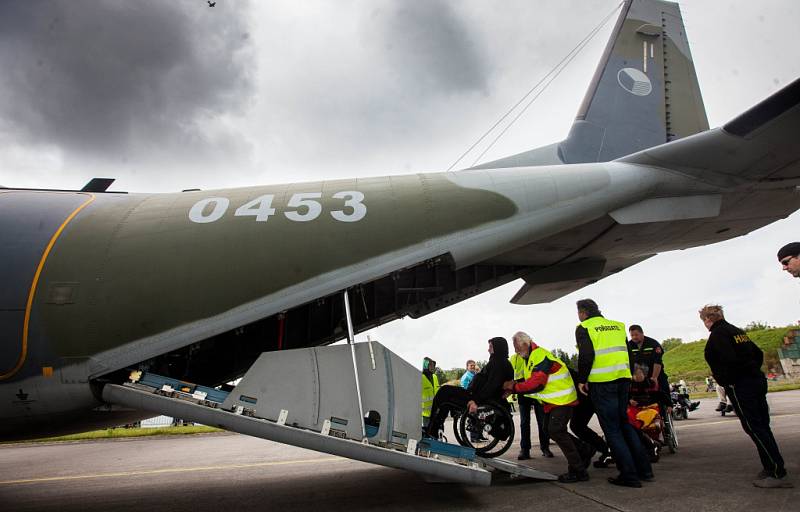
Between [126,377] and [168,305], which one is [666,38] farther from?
[126,377]

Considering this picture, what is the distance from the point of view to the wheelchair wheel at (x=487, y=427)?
562cm

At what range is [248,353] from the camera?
249 inches

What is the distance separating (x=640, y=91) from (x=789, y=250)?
209 inches

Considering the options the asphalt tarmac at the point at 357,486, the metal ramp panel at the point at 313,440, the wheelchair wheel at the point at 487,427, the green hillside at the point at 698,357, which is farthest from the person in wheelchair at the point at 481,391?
the green hillside at the point at 698,357

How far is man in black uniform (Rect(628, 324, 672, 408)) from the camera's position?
21.3 feet

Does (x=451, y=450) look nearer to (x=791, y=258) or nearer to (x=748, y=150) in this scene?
(x=791, y=258)

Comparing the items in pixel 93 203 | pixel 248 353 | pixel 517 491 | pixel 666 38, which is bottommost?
pixel 517 491

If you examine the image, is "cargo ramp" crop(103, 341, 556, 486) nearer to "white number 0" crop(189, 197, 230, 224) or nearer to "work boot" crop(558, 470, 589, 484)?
"work boot" crop(558, 470, 589, 484)

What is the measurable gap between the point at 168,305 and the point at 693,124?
8296 millimetres

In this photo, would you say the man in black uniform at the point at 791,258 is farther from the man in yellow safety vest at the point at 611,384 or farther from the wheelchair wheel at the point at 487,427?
the wheelchair wheel at the point at 487,427

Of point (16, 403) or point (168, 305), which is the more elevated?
point (168, 305)

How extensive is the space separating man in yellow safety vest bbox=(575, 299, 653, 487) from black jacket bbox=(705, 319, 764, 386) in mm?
751

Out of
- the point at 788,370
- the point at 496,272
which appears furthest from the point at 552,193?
the point at 788,370

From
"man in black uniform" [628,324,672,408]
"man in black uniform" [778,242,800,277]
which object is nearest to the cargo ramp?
"man in black uniform" [778,242,800,277]
